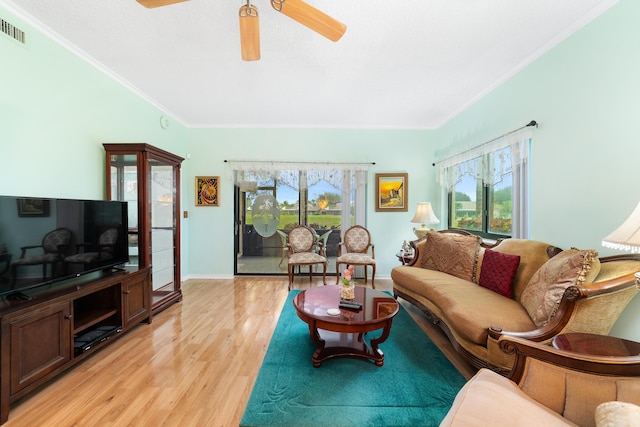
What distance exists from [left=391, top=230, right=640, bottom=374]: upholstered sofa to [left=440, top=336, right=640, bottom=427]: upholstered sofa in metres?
0.50

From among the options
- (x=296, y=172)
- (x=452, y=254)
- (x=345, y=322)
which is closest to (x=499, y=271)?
(x=452, y=254)

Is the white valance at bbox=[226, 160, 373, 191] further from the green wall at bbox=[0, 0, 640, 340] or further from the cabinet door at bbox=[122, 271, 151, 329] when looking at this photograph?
the cabinet door at bbox=[122, 271, 151, 329]

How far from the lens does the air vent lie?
6.34ft

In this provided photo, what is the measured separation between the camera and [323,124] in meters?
4.56

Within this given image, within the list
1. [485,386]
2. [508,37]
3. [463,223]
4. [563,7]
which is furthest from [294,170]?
[485,386]

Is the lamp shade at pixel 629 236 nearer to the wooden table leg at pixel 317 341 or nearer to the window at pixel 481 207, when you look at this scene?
the wooden table leg at pixel 317 341

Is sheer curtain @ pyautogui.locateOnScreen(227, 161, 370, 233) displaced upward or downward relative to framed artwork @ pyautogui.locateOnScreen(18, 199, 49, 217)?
upward

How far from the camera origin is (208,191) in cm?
463

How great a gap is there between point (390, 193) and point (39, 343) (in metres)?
4.43

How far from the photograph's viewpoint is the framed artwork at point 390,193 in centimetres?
467

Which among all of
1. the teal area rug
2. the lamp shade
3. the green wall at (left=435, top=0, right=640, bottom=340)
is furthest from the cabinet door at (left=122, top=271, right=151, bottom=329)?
the green wall at (left=435, top=0, right=640, bottom=340)

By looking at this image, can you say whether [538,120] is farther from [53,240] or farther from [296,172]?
[53,240]

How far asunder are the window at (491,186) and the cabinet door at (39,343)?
4.09m

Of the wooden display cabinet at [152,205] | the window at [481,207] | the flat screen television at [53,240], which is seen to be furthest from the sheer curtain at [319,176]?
the flat screen television at [53,240]
